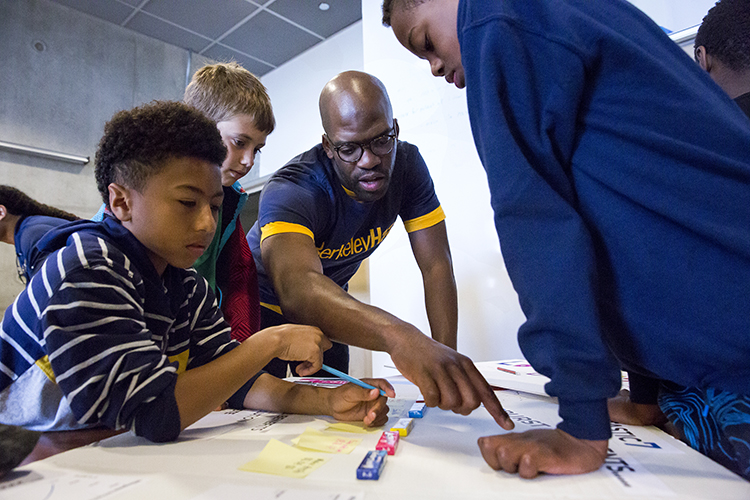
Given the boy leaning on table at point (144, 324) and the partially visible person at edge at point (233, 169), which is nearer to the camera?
the boy leaning on table at point (144, 324)

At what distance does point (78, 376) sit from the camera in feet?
1.70

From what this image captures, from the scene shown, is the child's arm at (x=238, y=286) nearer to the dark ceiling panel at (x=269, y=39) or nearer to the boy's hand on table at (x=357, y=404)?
the boy's hand on table at (x=357, y=404)

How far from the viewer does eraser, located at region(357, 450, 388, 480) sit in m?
0.41

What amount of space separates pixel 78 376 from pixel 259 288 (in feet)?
2.66

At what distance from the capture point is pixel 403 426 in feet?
1.88

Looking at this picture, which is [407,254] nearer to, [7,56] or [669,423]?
[669,423]

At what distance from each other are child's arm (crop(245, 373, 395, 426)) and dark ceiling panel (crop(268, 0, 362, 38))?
269cm

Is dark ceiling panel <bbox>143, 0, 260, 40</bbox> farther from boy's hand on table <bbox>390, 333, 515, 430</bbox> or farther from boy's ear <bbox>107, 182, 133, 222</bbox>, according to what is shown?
boy's hand on table <bbox>390, 333, 515, 430</bbox>

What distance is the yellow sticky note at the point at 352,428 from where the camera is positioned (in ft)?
1.93

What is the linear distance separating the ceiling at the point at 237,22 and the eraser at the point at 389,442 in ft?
9.43

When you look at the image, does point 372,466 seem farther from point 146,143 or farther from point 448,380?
point 146,143

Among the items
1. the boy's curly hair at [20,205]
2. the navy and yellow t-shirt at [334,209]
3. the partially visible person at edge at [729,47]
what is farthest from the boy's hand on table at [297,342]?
the boy's curly hair at [20,205]

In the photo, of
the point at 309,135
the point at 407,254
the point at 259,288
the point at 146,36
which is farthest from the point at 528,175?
the point at 146,36

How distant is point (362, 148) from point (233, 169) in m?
0.34
